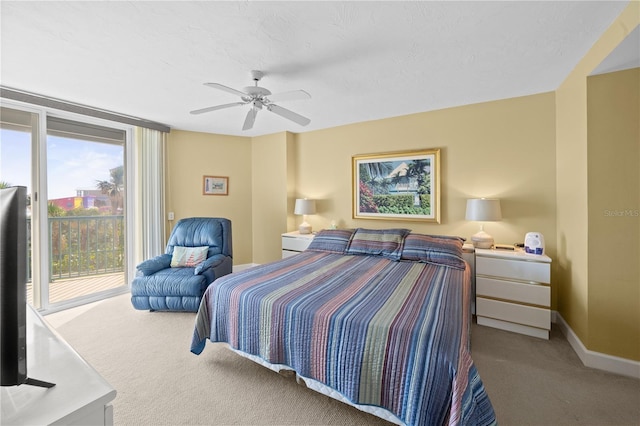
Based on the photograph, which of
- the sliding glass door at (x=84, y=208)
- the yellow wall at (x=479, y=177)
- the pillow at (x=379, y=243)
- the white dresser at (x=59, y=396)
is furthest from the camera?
the sliding glass door at (x=84, y=208)

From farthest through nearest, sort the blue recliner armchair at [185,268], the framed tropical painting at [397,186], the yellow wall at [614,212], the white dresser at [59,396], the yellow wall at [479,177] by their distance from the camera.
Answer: the framed tropical painting at [397,186] → the blue recliner armchair at [185,268] → the yellow wall at [479,177] → the yellow wall at [614,212] → the white dresser at [59,396]

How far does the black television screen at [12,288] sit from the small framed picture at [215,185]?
4.00 metres

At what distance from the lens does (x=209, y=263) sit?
317cm

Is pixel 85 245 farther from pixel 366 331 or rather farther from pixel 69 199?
pixel 366 331

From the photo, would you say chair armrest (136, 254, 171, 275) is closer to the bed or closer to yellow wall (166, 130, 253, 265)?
yellow wall (166, 130, 253, 265)

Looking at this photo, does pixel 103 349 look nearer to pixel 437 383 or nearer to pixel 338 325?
pixel 338 325

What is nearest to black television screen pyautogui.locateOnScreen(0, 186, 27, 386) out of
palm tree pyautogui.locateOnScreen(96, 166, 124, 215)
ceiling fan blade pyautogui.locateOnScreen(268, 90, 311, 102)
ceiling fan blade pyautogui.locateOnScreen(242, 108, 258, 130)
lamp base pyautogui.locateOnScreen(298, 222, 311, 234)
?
ceiling fan blade pyautogui.locateOnScreen(268, 90, 311, 102)

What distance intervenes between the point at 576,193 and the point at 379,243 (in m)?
1.89

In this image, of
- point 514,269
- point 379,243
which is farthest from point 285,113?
point 514,269

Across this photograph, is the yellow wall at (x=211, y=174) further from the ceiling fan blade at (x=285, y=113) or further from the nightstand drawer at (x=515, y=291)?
the nightstand drawer at (x=515, y=291)

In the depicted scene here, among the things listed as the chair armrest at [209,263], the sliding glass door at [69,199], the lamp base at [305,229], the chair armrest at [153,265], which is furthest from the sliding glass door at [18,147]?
the lamp base at [305,229]

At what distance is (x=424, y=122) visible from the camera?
3.62 meters

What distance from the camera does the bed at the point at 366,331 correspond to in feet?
4.25

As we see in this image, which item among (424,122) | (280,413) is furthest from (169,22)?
(424,122)
